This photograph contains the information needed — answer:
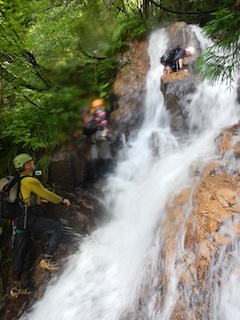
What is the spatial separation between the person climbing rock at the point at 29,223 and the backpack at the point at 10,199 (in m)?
0.07

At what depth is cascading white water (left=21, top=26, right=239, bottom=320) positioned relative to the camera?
11.4ft

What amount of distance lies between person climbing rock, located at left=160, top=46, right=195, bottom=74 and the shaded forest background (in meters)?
0.85

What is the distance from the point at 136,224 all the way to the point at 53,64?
4.96m

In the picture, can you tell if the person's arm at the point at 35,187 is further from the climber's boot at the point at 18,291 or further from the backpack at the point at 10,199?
the climber's boot at the point at 18,291

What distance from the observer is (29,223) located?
423cm

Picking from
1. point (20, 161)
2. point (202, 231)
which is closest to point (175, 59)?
point (20, 161)

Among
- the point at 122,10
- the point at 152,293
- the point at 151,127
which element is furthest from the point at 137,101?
the point at 152,293

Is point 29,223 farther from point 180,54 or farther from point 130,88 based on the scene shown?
point 180,54

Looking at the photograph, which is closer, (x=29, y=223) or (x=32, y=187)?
(x=32, y=187)

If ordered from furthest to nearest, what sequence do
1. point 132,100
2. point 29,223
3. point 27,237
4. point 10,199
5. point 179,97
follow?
1. point 132,100
2. point 179,97
3. point 27,237
4. point 29,223
5. point 10,199

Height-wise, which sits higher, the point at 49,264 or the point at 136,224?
the point at 136,224

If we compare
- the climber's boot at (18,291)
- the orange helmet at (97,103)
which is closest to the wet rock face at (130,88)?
the orange helmet at (97,103)

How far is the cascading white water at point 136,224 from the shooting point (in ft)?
11.4

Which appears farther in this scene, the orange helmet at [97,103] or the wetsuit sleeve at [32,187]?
the orange helmet at [97,103]
